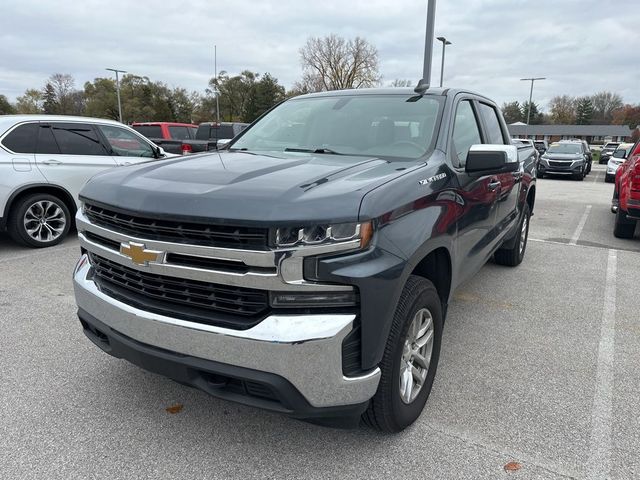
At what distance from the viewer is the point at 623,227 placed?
309 inches

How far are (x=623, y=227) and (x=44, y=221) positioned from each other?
8759mm

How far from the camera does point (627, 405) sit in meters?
2.89

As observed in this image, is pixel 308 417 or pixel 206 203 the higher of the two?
pixel 206 203

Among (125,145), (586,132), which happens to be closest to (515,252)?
(125,145)

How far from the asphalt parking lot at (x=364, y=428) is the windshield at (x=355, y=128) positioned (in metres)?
1.59

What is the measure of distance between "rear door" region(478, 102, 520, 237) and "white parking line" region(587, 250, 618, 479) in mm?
1183

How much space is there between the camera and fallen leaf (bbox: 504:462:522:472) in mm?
2324

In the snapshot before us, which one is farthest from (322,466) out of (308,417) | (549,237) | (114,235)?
(549,237)

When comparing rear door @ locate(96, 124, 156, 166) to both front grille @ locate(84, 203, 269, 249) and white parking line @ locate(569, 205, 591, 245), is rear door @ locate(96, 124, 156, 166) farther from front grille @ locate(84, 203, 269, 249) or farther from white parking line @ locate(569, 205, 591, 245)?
white parking line @ locate(569, 205, 591, 245)

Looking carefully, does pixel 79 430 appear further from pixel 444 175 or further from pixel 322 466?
pixel 444 175

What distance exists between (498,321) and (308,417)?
2.68 meters

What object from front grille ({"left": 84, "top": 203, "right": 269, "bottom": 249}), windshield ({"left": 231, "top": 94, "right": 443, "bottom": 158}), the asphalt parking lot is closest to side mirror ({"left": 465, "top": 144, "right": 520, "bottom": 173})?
windshield ({"left": 231, "top": 94, "right": 443, "bottom": 158})

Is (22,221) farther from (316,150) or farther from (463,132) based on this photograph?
(463,132)

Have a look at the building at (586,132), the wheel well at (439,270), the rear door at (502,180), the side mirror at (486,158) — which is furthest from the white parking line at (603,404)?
the building at (586,132)
